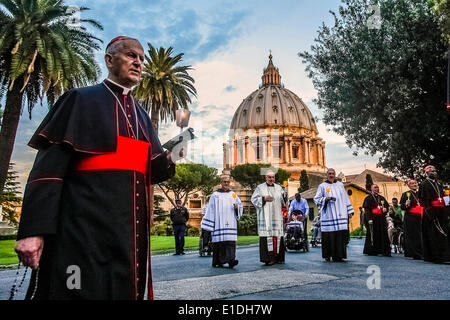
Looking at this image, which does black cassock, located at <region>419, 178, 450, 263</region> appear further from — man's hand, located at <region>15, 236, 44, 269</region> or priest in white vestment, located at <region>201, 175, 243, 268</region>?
man's hand, located at <region>15, 236, 44, 269</region>

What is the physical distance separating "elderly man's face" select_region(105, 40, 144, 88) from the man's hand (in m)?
1.16

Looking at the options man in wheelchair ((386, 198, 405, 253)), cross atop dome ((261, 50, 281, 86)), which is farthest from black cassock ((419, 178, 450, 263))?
cross atop dome ((261, 50, 281, 86))

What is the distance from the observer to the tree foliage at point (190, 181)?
56000mm

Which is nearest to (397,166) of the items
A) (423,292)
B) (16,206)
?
(423,292)

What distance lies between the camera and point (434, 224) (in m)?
9.52

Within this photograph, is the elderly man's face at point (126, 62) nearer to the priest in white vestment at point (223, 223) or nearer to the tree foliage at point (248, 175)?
the priest in white vestment at point (223, 223)

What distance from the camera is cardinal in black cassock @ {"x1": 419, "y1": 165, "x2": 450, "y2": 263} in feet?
30.7

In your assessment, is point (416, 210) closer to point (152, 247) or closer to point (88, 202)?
point (88, 202)

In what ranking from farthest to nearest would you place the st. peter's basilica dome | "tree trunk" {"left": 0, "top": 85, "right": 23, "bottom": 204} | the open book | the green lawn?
the st. peter's basilica dome, "tree trunk" {"left": 0, "top": 85, "right": 23, "bottom": 204}, the green lawn, the open book

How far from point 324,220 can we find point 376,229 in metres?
2.78

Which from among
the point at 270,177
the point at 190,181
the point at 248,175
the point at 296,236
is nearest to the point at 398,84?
the point at 296,236
